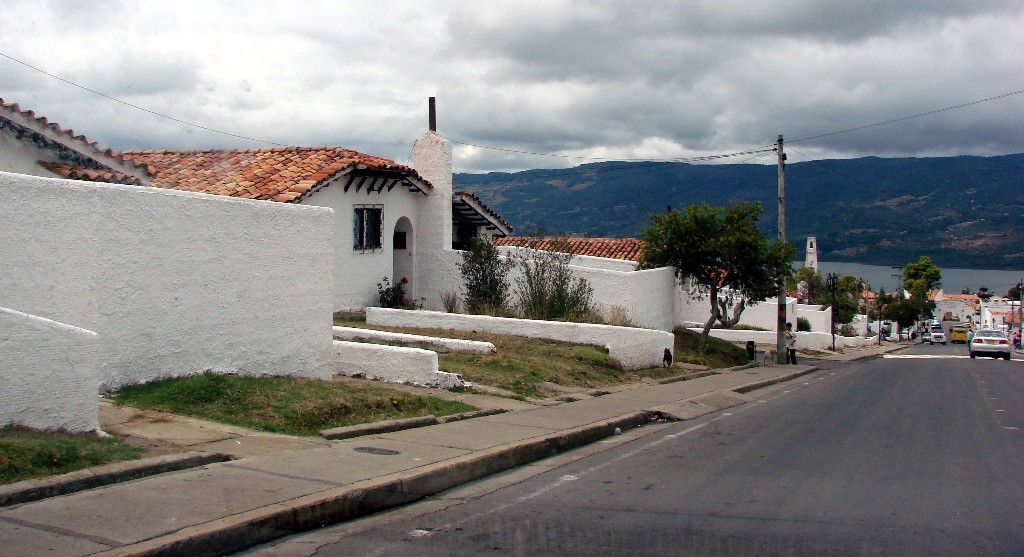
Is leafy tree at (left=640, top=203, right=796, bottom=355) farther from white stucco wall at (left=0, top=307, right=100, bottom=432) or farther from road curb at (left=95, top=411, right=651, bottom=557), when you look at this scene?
white stucco wall at (left=0, top=307, right=100, bottom=432)

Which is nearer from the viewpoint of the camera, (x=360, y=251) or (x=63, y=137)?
(x=63, y=137)

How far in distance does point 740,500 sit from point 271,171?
1762cm

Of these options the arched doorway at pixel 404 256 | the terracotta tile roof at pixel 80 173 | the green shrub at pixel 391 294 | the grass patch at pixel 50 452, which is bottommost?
the grass patch at pixel 50 452

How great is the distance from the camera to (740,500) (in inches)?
323

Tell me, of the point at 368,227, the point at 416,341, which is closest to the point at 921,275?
the point at 368,227

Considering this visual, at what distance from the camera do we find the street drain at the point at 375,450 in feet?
30.8

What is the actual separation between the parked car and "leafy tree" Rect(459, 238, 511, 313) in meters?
31.1

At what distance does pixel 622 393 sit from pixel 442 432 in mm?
6199

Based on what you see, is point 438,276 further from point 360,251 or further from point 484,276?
point 360,251

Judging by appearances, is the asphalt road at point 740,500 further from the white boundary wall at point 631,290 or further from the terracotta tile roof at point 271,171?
the terracotta tile roof at point 271,171

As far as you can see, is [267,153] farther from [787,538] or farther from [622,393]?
[787,538]

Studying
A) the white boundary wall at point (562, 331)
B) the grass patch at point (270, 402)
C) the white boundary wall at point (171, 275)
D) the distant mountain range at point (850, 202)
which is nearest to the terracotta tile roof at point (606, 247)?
the white boundary wall at point (562, 331)

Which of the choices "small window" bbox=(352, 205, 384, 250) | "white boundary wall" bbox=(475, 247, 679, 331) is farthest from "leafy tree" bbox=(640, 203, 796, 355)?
"small window" bbox=(352, 205, 384, 250)

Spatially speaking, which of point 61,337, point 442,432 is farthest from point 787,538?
point 61,337
